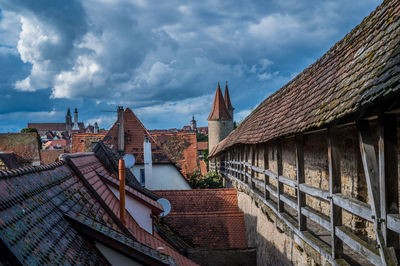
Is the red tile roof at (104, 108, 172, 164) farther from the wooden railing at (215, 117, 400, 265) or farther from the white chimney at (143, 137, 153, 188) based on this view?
the wooden railing at (215, 117, 400, 265)

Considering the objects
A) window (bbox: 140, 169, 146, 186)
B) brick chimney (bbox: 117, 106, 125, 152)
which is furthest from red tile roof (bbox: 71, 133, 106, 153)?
window (bbox: 140, 169, 146, 186)

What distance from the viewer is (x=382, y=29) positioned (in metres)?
4.11

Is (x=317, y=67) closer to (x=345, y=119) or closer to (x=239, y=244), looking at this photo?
(x=345, y=119)

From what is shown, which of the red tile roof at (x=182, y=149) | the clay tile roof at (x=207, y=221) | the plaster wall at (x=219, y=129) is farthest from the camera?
the plaster wall at (x=219, y=129)

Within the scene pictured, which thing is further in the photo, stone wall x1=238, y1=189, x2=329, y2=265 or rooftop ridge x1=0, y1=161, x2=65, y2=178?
stone wall x1=238, y1=189, x2=329, y2=265

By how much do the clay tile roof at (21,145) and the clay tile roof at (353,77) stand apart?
102 feet

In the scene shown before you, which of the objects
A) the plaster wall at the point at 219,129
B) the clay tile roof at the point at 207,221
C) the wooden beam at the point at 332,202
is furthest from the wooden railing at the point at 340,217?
the plaster wall at the point at 219,129

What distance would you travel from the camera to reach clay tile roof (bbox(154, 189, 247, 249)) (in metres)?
11.6

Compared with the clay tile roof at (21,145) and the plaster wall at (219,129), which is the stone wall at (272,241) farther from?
the plaster wall at (219,129)

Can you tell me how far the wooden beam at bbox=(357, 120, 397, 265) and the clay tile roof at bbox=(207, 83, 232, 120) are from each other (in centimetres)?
3894

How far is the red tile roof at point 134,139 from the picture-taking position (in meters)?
19.7

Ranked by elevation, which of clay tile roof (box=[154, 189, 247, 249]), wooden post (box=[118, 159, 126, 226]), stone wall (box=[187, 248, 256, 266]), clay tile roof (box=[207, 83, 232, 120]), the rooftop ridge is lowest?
stone wall (box=[187, 248, 256, 266])

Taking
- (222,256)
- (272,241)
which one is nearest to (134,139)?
(222,256)

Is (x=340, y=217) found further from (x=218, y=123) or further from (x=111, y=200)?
(x=218, y=123)
